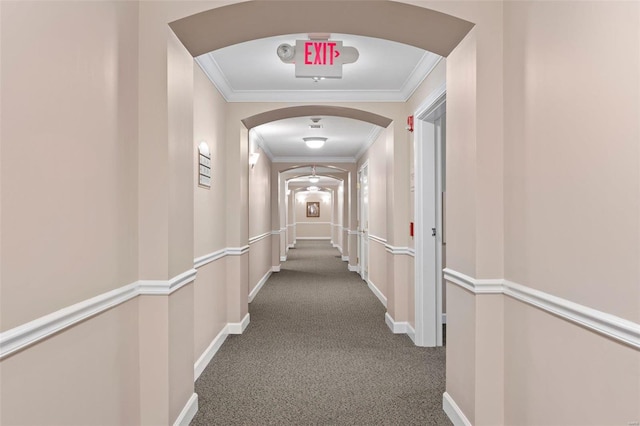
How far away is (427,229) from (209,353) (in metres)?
2.44

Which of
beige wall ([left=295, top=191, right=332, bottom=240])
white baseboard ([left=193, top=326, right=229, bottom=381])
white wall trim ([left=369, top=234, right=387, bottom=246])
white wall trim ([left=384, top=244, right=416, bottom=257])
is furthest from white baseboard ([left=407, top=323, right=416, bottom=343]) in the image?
beige wall ([left=295, top=191, right=332, bottom=240])

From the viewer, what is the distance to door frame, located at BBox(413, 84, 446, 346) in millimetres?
4406

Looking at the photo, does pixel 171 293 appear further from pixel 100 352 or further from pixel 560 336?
pixel 560 336

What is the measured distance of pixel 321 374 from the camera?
3.77 metres

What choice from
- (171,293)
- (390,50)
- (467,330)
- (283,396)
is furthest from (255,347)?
(390,50)

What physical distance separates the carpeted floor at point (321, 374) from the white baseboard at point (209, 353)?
2.0 inches

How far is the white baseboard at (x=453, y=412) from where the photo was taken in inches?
105

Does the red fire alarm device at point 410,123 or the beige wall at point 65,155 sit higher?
the red fire alarm device at point 410,123

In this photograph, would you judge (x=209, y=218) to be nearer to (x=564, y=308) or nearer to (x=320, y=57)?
(x=320, y=57)

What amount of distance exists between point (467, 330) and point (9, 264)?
230cm

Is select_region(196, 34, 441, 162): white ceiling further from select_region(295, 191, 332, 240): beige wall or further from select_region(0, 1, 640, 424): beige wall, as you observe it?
select_region(295, 191, 332, 240): beige wall

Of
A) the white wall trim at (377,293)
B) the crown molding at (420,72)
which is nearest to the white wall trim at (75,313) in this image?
the crown molding at (420,72)

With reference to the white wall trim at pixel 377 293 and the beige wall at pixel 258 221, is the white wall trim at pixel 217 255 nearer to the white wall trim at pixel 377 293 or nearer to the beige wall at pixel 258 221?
the beige wall at pixel 258 221

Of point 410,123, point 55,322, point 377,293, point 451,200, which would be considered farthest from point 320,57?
point 377,293
